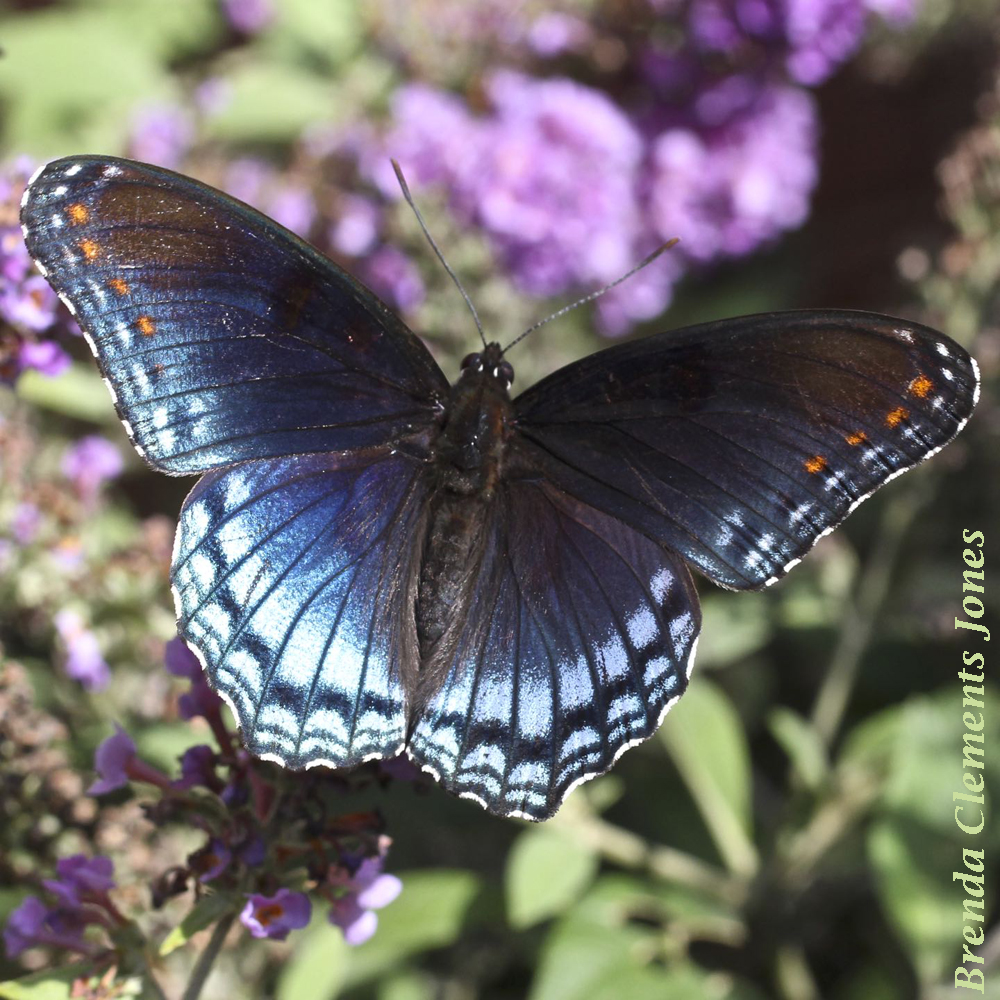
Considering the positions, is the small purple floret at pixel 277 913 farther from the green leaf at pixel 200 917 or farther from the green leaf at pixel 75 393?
the green leaf at pixel 75 393

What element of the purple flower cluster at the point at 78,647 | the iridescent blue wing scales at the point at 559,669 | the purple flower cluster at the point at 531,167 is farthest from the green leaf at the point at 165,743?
the purple flower cluster at the point at 531,167

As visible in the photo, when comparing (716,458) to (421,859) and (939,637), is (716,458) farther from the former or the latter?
(421,859)

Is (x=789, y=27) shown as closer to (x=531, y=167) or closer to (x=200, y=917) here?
(x=531, y=167)

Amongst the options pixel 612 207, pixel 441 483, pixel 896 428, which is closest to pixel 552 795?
pixel 441 483

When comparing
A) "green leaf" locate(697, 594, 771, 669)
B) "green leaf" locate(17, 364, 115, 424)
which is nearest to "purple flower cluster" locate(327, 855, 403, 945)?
"green leaf" locate(697, 594, 771, 669)

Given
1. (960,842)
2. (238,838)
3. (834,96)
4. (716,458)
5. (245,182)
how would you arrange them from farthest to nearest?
(834,96) < (245,182) < (960,842) < (716,458) < (238,838)

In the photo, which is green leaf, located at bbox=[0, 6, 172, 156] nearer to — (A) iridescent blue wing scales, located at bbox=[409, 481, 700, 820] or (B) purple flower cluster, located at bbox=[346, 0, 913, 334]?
(B) purple flower cluster, located at bbox=[346, 0, 913, 334]
